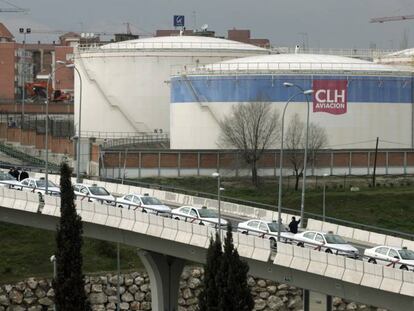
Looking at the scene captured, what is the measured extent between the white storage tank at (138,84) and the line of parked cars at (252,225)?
1990 inches

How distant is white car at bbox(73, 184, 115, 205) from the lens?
6412cm

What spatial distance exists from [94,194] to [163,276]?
7.45 meters

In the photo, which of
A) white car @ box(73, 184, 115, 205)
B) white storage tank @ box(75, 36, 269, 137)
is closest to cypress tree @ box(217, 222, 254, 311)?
white car @ box(73, 184, 115, 205)

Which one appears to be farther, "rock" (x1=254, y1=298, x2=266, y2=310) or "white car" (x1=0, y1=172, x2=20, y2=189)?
"rock" (x1=254, y1=298, x2=266, y2=310)

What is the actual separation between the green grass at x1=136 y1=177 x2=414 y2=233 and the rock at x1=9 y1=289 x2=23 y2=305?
21.3m

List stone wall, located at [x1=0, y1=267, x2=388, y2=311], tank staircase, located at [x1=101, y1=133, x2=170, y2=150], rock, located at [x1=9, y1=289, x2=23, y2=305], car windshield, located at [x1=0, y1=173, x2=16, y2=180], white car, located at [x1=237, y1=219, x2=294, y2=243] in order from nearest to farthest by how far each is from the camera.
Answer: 1. white car, located at [x1=237, y1=219, x2=294, y2=243]
2. car windshield, located at [x1=0, y1=173, x2=16, y2=180]
3. rock, located at [x1=9, y1=289, x2=23, y2=305]
4. stone wall, located at [x1=0, y1=267, x2=388, y2=311]
5. tank staircase, located at [x1=101, y1=133, x2=170, y2=150]

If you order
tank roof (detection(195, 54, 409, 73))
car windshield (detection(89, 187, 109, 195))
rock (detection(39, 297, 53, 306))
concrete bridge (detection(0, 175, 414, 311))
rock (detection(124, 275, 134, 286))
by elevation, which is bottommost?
rock (detection(39, 297, 53, 306))

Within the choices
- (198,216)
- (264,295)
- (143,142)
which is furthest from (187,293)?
(143,142)

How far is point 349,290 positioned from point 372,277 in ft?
6.70

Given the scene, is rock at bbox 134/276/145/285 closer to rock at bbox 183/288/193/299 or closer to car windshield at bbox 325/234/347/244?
rock at bbox 183/288/193/299

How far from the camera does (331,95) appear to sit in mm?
107625

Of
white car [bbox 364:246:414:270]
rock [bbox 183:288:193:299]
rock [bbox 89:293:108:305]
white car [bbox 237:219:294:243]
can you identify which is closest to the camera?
white car [bbox 364:246:414:270]

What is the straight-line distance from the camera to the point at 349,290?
162 feet

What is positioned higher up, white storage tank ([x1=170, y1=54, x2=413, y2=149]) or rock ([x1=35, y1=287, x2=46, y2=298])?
white storage tank ([x1=170, y1=54, x2=413, y2=149])
